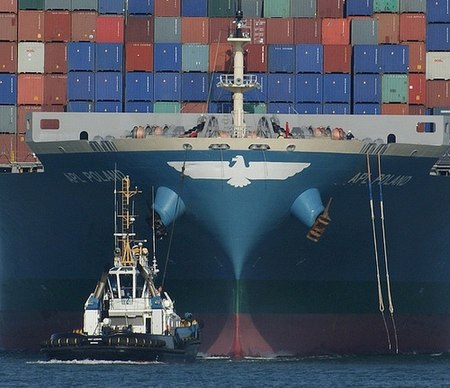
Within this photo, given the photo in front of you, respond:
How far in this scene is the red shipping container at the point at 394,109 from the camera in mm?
65188

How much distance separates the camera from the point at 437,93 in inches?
2625

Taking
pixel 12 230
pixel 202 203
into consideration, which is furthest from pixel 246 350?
pixel 12 230

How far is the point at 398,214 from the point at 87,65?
12.0m

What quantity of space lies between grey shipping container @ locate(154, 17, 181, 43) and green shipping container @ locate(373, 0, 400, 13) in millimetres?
6776

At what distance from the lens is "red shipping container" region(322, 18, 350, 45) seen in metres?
65.8

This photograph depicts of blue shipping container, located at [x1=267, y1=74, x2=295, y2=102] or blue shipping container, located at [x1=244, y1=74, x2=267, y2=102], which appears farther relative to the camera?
blue shipping container, located at [x1=244, y1=74, x2=267, y2=102]

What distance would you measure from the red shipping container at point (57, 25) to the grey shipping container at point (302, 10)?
753 centimetres

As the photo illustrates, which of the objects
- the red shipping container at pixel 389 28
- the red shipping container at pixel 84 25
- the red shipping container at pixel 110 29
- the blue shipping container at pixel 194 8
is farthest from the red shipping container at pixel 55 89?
the red shipping container at pixel 389 28

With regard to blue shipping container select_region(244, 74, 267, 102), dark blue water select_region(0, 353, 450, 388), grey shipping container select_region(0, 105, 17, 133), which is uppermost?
blue shipping container select_region(244, 74, 267, 102)

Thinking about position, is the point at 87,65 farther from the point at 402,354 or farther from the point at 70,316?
the point at 402,354

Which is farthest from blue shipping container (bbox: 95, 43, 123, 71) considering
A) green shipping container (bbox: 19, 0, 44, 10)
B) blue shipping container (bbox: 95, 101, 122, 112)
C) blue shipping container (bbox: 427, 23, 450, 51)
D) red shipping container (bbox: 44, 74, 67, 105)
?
blue shipping container (bbox: 427, 23, 450, 51)

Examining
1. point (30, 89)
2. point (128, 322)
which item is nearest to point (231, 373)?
point (128, 322)

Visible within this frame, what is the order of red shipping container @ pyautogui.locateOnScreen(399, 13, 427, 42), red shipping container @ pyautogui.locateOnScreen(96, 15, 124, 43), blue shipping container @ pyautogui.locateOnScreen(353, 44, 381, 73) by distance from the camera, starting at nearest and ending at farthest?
blue shipping container @ pyautogui.locateOnScreen(353, 44, 381, 73), red shipping container @ pyautogui.locateOnScreen(96, 15, 124, 43), red shipping container @ pyautogui.locateOnScreen(399, 13, 427, 42)

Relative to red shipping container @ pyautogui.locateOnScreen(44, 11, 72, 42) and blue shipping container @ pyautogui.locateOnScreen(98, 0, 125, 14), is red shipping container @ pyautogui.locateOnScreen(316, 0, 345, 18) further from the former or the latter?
red shipping container @ pyautogui.locateOnScreen(44, 11, 72, 42)
